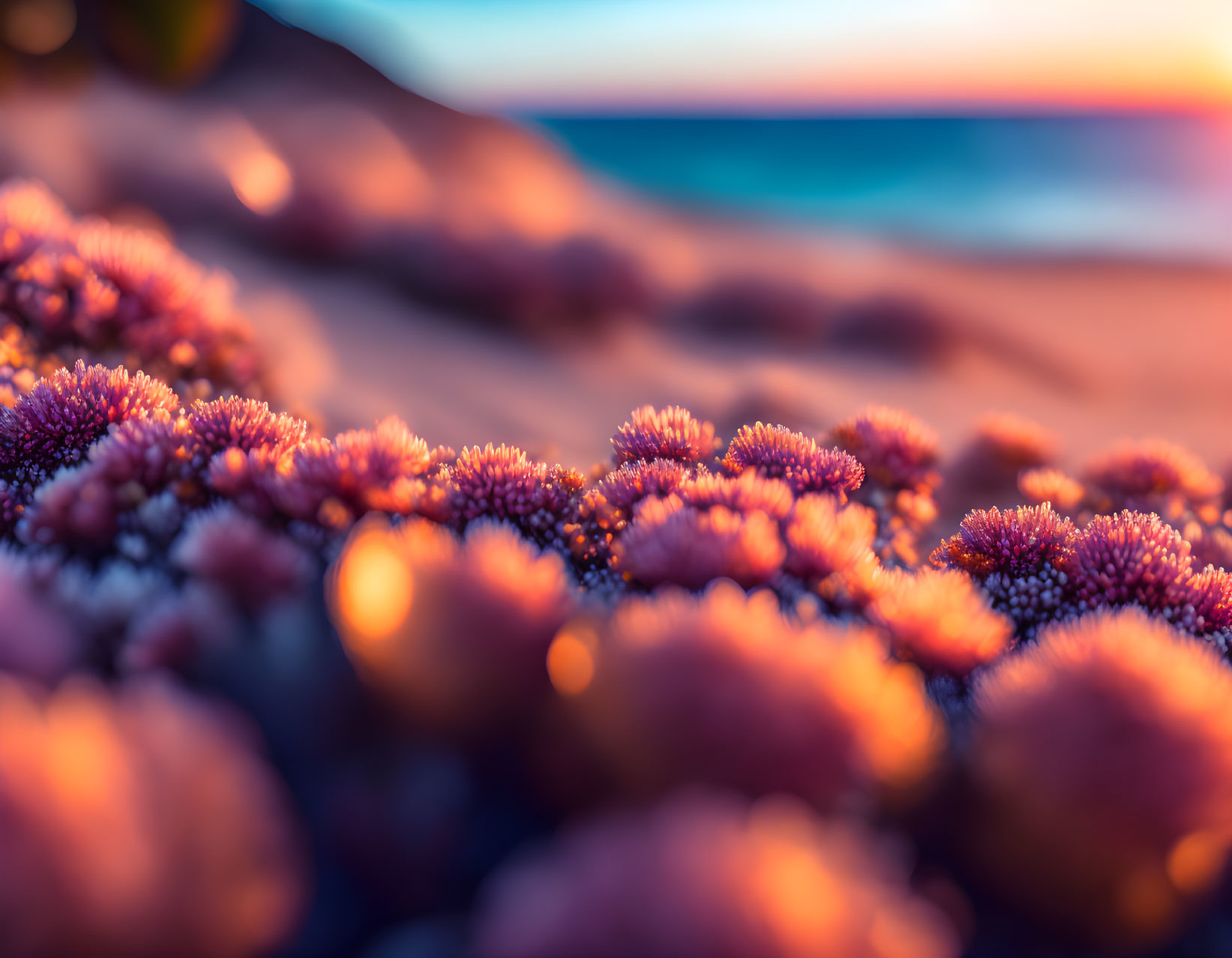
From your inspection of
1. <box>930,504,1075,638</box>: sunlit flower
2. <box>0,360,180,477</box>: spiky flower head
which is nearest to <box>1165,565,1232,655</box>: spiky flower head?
<box>930,504,1075,638</box>: sunlit flower

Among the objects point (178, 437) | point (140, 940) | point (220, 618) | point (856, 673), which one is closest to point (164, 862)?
point (140, 940)

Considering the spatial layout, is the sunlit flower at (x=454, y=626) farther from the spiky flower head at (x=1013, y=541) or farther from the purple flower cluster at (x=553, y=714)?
the spiky flower head at (x=1013, y=541)

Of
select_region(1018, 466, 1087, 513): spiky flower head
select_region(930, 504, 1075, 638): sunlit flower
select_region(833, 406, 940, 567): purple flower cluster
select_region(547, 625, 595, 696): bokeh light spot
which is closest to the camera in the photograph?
select_region(547, 625, 595, 696): bokeh light spot

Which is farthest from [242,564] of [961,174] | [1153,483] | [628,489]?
[961,174]

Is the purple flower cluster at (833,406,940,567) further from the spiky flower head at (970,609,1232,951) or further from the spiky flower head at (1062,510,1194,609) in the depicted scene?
the spiky flower head at (970,609,1232,951)

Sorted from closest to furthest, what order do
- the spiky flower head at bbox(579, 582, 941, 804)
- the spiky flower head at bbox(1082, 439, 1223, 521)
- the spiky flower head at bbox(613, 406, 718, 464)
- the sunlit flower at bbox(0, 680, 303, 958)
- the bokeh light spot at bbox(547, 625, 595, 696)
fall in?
1. the sunlit flower at bbox(0, 680, 303, 958)
2. the spiky flower head at bbox(579, 582, 941, 804)
3. the bokeh light spot at bbox(547, 625, 595, 696)
4. the spiky flower head at bbox(613, 406, 718, 464)
5. the spiky flower head at bbox(1082, 439, 1223, 521)

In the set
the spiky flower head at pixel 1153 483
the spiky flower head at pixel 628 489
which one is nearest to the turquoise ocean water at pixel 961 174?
the spiky flower head at pixel 1153 483

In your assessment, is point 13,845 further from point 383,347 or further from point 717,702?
point 383,347
